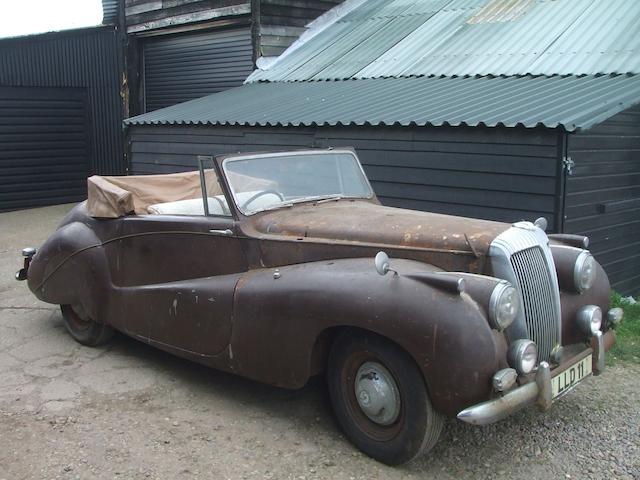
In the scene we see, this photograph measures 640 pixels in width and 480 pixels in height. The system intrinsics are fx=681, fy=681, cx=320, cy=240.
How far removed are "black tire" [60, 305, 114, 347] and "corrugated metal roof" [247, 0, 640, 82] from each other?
531 centimetres

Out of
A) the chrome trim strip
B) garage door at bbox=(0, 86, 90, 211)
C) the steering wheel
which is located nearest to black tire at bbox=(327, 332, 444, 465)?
the chrome trim strip

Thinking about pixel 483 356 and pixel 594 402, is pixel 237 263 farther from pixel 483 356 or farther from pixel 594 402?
pixel 594 402

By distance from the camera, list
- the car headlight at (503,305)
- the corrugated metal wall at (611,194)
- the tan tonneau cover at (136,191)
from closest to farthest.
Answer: the car headlight at (503,305)
the tan tonneau cover at (136,191)
the corrugated metal wall at (611,194)

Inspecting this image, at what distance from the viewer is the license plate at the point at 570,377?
340cm

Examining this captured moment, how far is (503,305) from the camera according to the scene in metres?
3.18

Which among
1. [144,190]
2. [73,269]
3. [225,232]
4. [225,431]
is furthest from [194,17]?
[225,431]

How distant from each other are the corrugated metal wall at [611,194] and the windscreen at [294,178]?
2.23 m

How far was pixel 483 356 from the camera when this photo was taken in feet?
10.1

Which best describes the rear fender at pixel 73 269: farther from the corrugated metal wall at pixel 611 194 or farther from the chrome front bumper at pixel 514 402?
the corrugated metal wall at pixel 611 194

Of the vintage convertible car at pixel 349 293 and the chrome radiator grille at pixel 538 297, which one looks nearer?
the vintage convertible car at pixel 349 293

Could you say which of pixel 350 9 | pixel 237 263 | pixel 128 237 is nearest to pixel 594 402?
pixel 237 263

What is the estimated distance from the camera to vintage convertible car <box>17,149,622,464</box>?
3.18 metres

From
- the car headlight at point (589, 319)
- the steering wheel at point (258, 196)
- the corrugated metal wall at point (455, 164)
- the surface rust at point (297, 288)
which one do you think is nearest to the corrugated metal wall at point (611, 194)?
the corrugated metal wall at point (455, 164)

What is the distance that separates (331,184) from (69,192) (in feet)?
36.2
